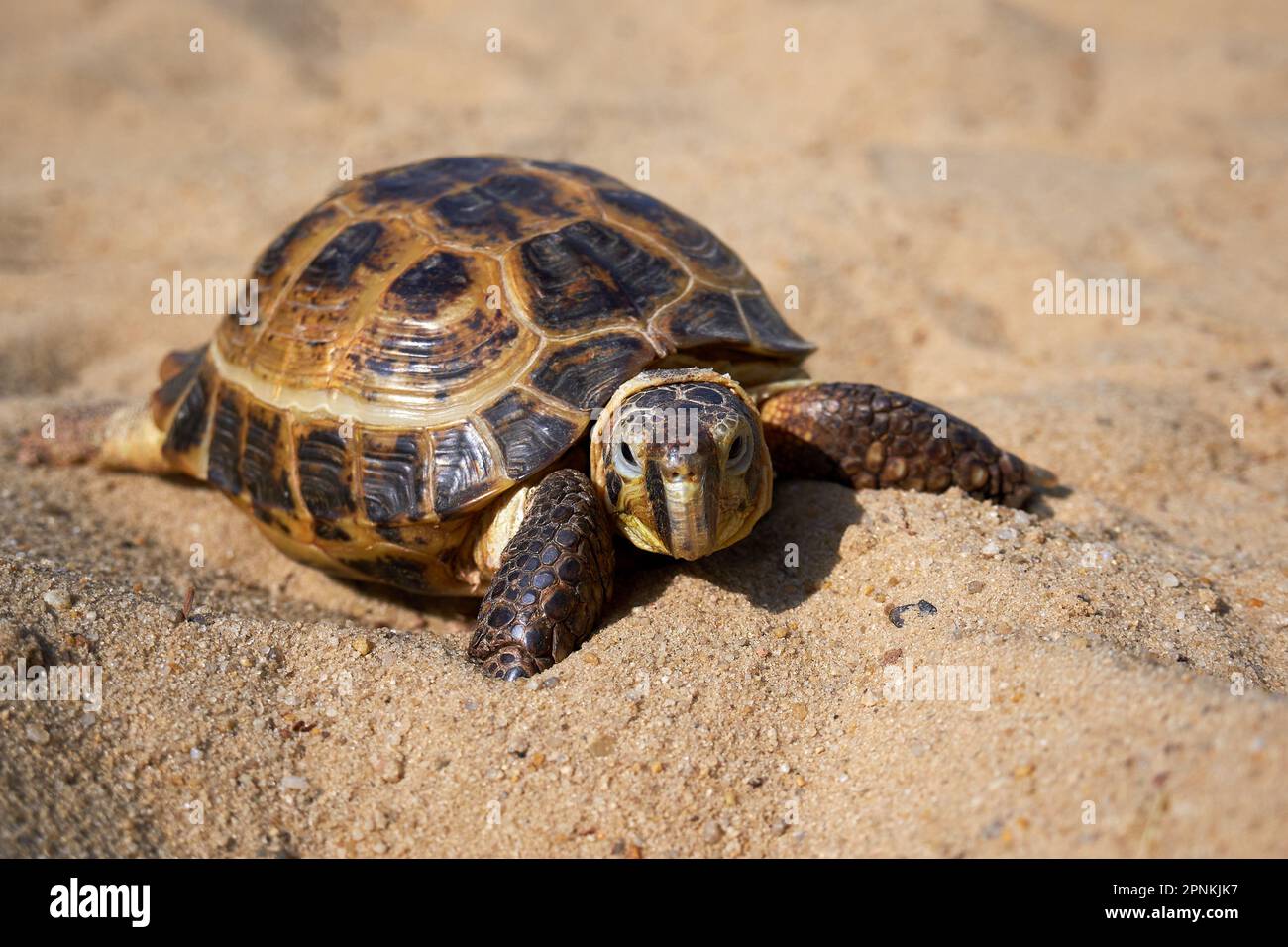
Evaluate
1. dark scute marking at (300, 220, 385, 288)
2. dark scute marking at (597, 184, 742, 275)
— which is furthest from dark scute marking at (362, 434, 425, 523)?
dark scute marking at (597, 184, 742, 275)

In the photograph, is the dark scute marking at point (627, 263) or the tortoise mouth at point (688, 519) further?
the dark scute marking at point (627, 263)

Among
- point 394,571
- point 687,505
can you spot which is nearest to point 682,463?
point 687,505

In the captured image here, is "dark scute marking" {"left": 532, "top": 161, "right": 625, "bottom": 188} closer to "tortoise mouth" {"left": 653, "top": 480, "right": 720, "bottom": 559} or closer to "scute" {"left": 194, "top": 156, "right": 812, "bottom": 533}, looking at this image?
"scute" {"left": 194, "top": 156, "right": 812, "bottom": 533}

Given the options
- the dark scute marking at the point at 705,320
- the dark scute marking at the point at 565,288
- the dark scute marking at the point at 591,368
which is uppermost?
the dark scute marking at the point at 565,288

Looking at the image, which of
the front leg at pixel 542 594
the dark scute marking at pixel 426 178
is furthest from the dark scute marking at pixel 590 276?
the front leg at pixel 542 594

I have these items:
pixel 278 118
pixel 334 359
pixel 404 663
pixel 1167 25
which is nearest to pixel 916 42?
pixel 1167 25

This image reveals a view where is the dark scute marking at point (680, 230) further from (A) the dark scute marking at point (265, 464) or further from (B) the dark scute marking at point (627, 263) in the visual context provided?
(A) the dark scute marking at point (265, 464)
